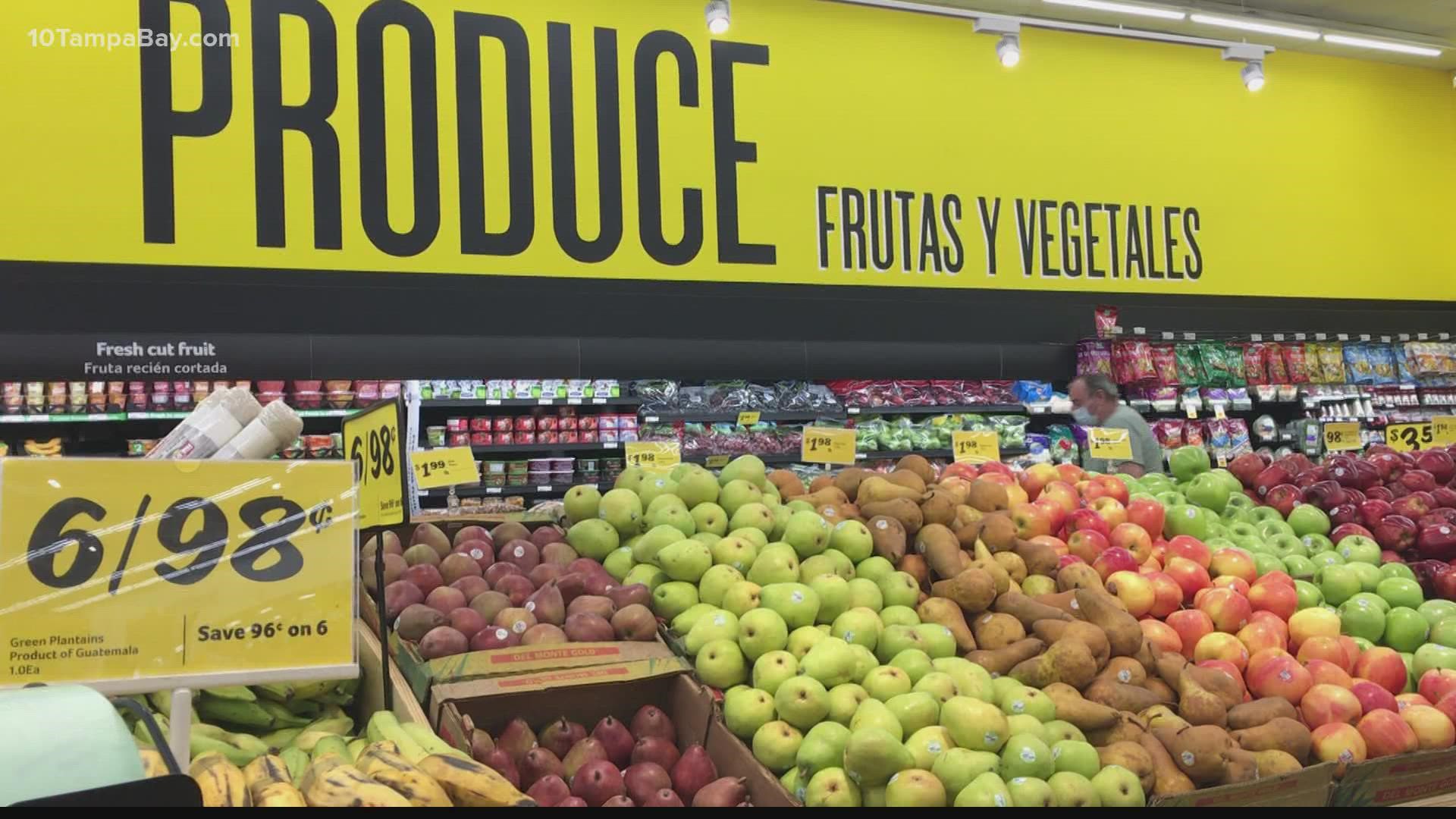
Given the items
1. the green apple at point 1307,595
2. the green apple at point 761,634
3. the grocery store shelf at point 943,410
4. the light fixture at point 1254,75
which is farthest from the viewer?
the grocery store shelf at point 943,410

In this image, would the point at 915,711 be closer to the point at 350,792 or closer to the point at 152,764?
the point at 350,792

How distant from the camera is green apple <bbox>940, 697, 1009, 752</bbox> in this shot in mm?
1884

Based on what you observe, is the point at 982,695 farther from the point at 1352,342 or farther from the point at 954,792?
the point at 1352,342

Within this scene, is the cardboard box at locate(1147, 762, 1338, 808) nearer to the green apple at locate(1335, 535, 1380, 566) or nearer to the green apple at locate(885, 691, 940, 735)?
the green apple at locate(885, 691, 940, 735)

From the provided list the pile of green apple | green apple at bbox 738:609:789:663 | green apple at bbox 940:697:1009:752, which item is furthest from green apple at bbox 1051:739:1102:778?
green apple at bbox 738:609:789:663

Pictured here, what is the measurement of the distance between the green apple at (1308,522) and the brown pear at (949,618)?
57.9 inches

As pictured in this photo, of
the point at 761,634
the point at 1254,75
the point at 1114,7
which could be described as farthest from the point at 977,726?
the point at 1254,75

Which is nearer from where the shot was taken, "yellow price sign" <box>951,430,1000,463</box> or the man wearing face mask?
"yellow price sign" <box>951,430,1000,463</box>

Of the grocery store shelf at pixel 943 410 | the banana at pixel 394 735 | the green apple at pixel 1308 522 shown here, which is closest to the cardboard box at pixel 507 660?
the banana at pixel 394 735

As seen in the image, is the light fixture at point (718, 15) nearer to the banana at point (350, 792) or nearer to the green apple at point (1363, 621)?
Result: the green apple at point (1363, 621)

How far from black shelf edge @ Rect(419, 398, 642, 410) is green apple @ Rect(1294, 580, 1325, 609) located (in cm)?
436

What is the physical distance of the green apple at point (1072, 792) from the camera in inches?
71.3

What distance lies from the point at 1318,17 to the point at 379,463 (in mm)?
8804

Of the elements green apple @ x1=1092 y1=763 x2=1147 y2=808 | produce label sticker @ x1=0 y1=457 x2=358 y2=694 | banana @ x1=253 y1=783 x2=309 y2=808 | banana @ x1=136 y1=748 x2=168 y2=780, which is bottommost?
green apple @ x1=1092 y1=763 x2=1147 y2=808
